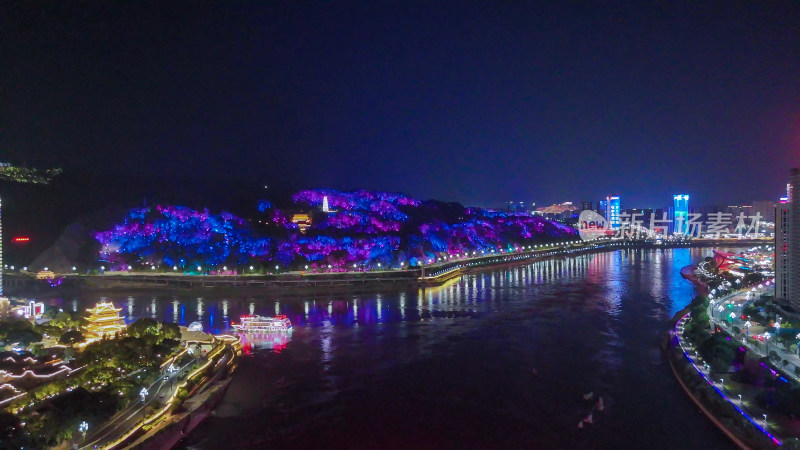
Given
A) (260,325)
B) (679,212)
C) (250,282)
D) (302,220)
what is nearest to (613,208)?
(679,212)

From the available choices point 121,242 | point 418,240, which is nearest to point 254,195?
point 121,242

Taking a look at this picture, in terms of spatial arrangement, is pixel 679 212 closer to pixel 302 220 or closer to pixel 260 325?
pixel 302 220

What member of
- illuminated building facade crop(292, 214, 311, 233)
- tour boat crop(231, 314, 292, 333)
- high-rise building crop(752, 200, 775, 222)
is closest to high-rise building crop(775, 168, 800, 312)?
tour boat crop(231, 314, 292, 333)

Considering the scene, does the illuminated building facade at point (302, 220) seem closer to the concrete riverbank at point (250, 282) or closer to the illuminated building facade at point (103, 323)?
the concrete riverbank at point (250, 282)

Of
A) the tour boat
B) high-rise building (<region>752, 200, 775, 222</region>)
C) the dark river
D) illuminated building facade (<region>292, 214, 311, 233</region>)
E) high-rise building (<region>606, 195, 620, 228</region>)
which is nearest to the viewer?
the dark river

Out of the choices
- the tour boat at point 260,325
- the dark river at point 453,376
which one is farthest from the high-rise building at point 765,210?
the tour boat at point 260,325

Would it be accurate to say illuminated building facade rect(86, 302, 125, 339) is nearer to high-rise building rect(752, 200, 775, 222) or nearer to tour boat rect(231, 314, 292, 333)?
tour boat rect(231, 314, 292, 333)
